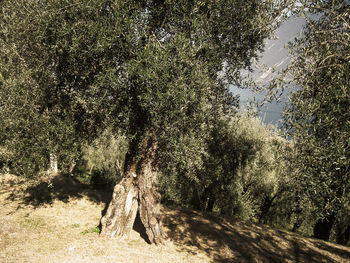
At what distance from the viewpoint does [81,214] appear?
15250 millimetres

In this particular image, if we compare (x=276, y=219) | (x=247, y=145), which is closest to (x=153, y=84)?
(x=247, y=145)

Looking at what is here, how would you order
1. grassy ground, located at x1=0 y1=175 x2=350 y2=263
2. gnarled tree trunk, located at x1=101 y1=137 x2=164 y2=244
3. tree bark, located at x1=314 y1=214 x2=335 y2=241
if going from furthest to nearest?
tree bark, located at x1=314 y1=214 x2=335 y2=241 → gnarled tree trunk, located at x1=101 y1=137 x2=164 y2=244 → grassy ground, located at x1=0 y1=175 x2=350 y2=263

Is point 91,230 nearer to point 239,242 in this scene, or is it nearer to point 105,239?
point 105,239

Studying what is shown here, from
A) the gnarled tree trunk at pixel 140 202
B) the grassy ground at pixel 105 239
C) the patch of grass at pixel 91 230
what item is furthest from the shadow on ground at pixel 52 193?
the gnarled tree trunk at pixel 140 202

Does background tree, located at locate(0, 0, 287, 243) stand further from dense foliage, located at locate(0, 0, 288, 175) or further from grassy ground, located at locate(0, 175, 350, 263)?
grassy ground, located at locate(0, 175, 350, 263)

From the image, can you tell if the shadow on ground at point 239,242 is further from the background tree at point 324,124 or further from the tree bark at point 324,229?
the background tree at point 324,124

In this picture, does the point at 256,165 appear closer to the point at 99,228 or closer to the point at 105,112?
the point at 99,228

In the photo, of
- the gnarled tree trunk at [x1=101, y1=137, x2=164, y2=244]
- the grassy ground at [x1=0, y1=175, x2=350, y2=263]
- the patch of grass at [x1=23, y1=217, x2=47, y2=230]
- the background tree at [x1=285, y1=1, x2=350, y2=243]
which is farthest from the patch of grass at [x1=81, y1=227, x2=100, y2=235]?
the background tree at [x1=285, y1=1, x2=350, y2=243]

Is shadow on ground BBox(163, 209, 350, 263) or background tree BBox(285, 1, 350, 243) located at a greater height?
background tree BBox(285, 1, 350, 243)

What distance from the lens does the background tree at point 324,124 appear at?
276 inches

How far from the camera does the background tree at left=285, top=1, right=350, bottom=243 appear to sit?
23.0 feet

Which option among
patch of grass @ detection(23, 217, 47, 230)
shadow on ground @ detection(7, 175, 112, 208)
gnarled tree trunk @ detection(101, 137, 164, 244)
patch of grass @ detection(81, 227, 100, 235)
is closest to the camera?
gnarled tree trunk @ detection(101, 137, 164, 244)

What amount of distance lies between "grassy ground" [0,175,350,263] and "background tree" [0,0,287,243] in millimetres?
1314

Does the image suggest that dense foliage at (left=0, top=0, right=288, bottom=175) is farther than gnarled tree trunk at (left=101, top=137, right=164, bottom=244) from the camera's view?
No
